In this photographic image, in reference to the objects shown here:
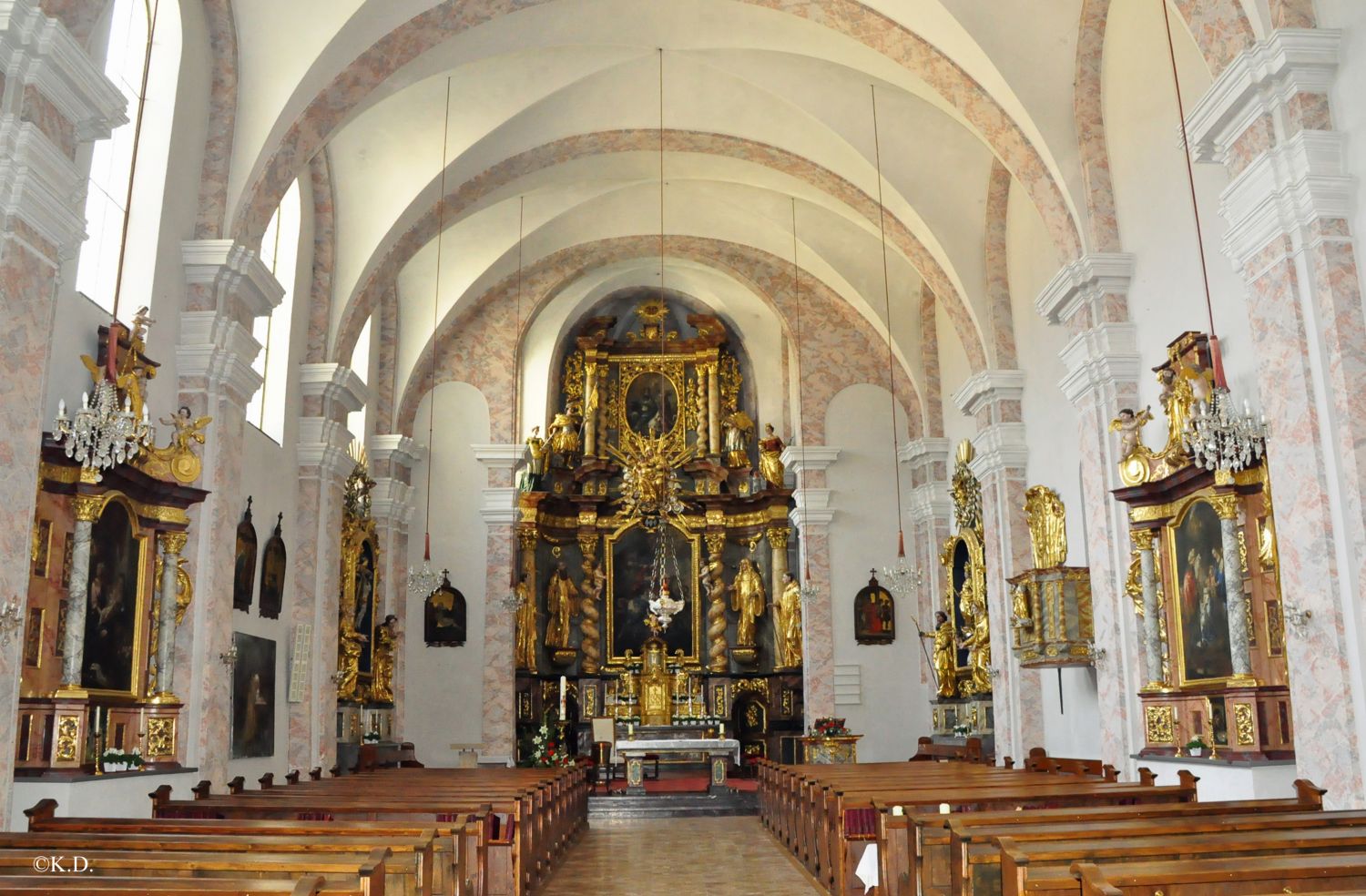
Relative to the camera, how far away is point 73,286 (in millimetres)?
8969

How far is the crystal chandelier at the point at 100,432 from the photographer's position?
788 centimetres

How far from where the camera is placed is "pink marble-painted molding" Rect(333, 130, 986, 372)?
50.1 feet

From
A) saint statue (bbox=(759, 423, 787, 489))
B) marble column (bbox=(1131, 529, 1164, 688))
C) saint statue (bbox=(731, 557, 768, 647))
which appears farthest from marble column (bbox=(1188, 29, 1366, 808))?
saint statue (bbox=(731, 557, 768, 647))

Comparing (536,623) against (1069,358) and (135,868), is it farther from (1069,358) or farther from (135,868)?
(135,868)

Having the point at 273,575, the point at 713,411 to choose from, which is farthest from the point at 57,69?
the point at 713,411

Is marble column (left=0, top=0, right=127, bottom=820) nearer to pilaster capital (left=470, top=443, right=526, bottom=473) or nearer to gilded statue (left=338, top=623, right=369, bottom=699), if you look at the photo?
gilded statue (left=338, top=623, right=369, bottom=699)

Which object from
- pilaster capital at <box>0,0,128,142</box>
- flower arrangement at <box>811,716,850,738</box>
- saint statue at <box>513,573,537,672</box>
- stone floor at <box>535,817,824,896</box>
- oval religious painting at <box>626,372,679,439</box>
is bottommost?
stone floor at <box>535,817,824,896</box>

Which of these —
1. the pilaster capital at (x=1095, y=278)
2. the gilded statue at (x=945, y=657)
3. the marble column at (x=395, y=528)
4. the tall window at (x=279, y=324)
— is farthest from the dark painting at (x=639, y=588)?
the pilaster capital at (x=1095, y=278)

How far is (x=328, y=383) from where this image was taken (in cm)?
1466

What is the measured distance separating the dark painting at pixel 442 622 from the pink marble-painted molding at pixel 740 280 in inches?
108

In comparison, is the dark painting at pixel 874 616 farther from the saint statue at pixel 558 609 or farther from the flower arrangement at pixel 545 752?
the saint statue at pixel 558 609

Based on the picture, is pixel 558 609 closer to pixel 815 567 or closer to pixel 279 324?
pixel 815 567

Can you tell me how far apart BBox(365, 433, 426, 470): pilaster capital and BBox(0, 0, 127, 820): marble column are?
10.6 meters

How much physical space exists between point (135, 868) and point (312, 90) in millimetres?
8603
